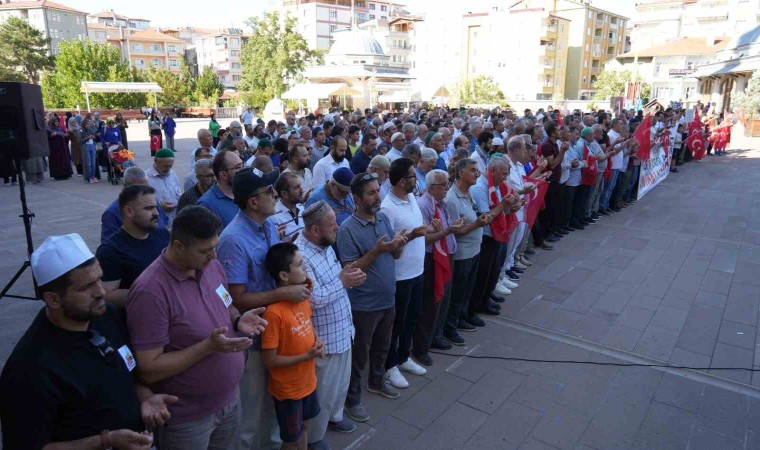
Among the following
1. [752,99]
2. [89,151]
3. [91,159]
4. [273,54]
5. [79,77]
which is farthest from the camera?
[273,54]

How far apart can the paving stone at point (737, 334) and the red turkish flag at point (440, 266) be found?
3158mm

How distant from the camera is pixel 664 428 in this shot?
3783 mm

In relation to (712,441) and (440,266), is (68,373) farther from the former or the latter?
(712,441)

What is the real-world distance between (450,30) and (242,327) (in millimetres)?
70944

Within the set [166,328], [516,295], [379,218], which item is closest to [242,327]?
[166,328]

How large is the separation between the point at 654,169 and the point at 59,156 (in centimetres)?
1620

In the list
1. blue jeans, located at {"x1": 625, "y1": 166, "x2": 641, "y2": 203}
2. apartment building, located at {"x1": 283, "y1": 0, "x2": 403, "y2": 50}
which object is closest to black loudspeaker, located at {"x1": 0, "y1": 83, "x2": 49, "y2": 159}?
blue jeans, located at {"x1": 625, "y1": 166, "x2": 641, "y2": 203}

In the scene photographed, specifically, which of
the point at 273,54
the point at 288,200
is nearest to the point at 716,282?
the point at 288,200

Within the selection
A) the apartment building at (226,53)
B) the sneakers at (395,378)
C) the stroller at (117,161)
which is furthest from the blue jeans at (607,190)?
the apartment building at (226,53)

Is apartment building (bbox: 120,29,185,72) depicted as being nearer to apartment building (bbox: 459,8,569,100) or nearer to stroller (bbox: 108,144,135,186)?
apartment building (bbox: 459,8,569,100)

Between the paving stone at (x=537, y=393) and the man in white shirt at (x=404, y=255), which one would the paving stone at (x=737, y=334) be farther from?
the man in white shirt at (x=404, y=255)

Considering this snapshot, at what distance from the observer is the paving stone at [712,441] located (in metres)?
3.58

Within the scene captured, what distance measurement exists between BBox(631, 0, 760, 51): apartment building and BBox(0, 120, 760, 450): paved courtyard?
224 ft

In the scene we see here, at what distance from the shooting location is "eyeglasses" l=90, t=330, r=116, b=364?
6.60 feet
